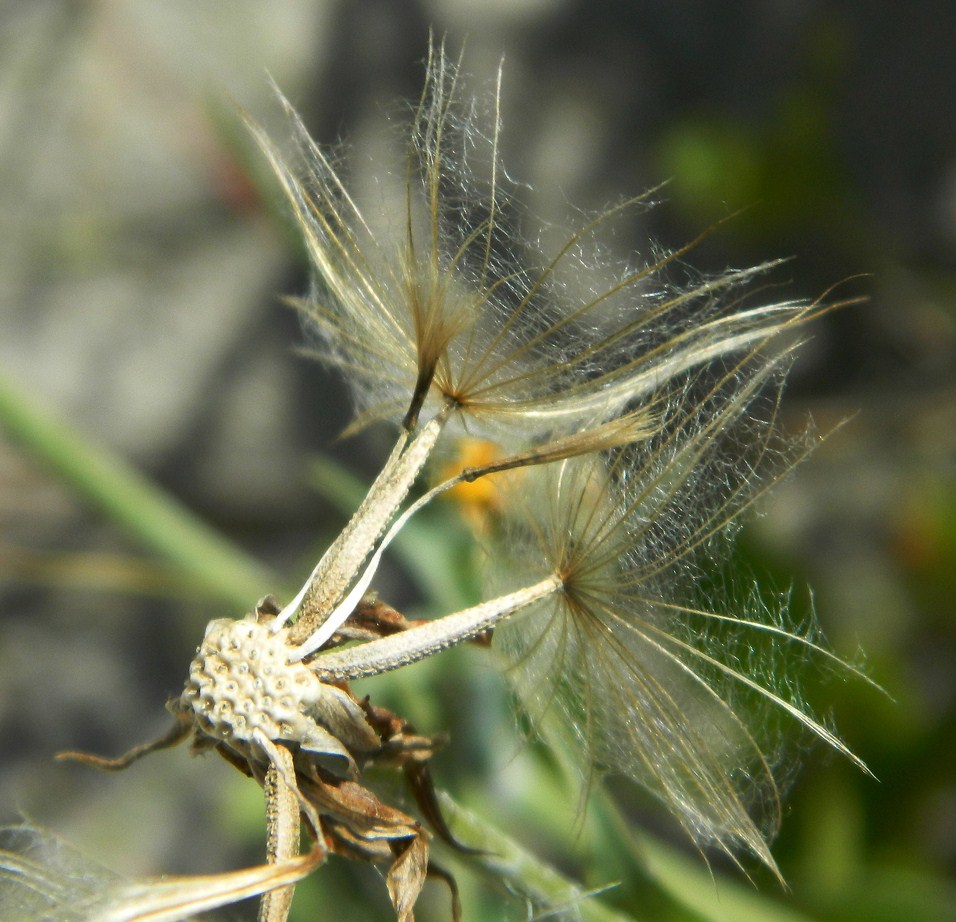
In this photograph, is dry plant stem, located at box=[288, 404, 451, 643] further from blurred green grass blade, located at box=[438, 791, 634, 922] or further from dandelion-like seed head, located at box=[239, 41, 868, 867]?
blurred green grass blade, located at box=[438, 791, 634, 922]

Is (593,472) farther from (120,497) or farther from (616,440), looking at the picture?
(120,497)

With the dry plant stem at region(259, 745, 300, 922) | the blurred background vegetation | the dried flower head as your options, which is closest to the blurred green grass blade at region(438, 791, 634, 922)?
the dried flower head

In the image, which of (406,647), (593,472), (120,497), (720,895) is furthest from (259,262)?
(406,647)

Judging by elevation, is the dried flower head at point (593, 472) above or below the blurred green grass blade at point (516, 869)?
above

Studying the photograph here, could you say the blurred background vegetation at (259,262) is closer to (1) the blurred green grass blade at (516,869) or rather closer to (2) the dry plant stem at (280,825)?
(1) the blurred green grass blade at (516,869)

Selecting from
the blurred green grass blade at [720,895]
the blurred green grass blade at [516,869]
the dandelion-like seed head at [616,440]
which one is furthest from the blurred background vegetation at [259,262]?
the dandelion-like seed head at [616,440]
